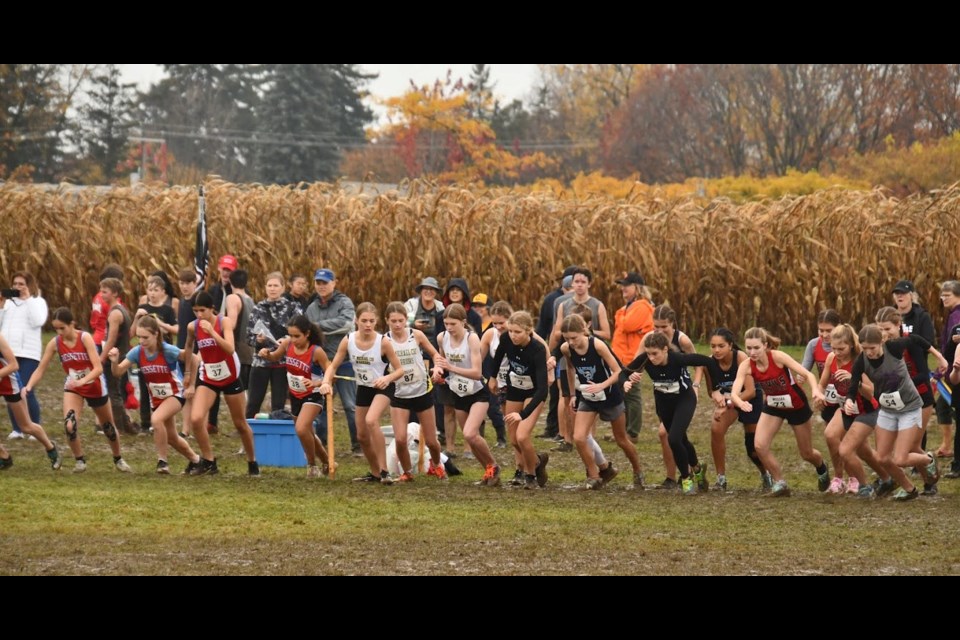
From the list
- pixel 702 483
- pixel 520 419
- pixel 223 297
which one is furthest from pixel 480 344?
pixel 223 297

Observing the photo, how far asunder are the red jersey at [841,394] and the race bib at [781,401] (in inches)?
16.4

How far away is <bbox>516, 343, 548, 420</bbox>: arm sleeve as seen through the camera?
522 inches

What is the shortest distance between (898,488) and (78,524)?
23.9 ft

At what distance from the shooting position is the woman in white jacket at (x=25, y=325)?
15391 mm

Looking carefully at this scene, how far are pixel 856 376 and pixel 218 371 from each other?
6135 millimetres

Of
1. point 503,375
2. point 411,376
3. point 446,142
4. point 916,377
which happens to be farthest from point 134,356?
point 446,142

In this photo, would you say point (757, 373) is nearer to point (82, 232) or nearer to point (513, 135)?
point (82, 232)

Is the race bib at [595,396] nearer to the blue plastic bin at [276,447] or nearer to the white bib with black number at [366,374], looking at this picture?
the white bib with black number at [366,374]

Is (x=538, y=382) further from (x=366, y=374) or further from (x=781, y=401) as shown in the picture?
(x=781, y=401)

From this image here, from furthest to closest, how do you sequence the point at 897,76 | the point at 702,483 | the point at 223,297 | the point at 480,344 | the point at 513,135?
the point at 513,135 < the point at 897,76 < the point at 223,297 < the point at 480,344 < the point at 702,483

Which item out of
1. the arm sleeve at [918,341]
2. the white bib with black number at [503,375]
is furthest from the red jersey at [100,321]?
the arm sleeve at [918,341]

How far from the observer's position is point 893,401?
1209 cm

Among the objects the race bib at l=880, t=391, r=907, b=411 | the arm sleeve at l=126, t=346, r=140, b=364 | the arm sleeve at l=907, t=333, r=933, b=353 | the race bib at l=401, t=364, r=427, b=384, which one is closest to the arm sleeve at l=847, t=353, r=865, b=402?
the race bib at l=880, t=391, r=907, b=411

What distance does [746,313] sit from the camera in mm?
24938
